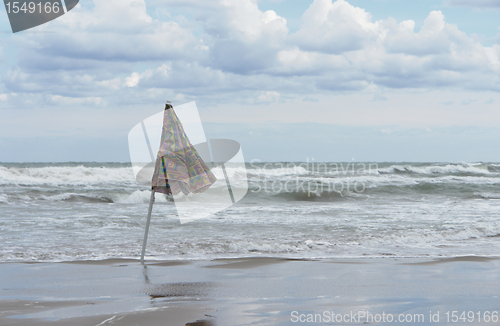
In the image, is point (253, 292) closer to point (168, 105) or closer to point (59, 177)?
point (168, 105)

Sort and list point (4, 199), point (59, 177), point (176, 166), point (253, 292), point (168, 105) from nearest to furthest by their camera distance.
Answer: point (253, 292), point (176, 166), point (168, 105), point (4, 199), point (59, 177)

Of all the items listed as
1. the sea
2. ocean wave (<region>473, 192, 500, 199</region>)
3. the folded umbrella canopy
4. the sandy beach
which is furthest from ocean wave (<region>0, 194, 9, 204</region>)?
ocean wave (<region>473, 192, 500, 199</region>)

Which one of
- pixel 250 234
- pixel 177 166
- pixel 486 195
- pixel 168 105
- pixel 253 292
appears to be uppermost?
pixel 168 105

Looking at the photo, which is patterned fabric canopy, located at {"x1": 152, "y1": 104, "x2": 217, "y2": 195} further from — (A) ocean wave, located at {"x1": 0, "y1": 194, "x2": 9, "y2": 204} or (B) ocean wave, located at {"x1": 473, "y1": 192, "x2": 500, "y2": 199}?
(B) ocean wave, located at {"x1": 473, "y1": 192, "x2": 500, "y2": 199}

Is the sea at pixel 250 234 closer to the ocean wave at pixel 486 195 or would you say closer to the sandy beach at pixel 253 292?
the sandy beach at pixel 253 292

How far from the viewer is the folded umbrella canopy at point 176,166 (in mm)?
4816

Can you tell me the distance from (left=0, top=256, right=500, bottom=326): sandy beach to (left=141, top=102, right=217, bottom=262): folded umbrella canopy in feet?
3.33

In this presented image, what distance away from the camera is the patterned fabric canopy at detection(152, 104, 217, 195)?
4.82m

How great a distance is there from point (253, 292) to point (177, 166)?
1.58 meters

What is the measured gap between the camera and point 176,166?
4.86 meters

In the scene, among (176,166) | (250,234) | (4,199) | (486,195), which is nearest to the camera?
(176,166)

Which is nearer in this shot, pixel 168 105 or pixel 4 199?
pixel 168 105

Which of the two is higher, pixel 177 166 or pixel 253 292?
pixel 177 166

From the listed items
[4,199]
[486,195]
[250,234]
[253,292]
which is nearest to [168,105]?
[253,292]
